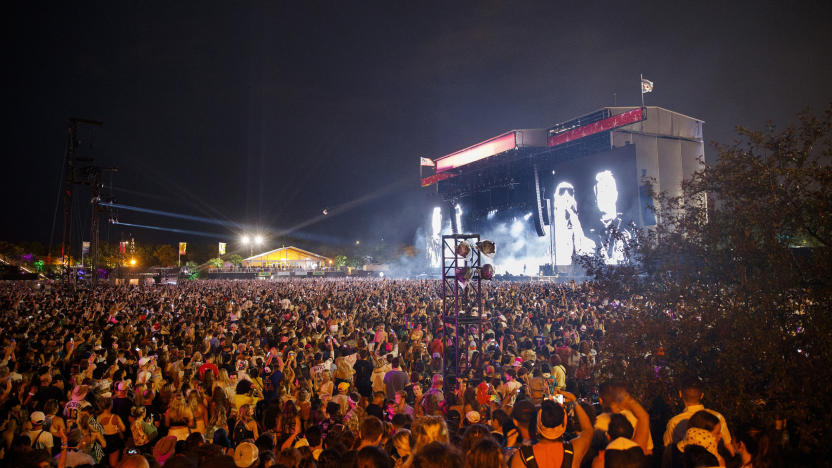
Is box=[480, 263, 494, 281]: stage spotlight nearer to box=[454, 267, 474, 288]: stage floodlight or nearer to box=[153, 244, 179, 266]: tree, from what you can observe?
box=[454, 267, 474, 288]: stage floodlight

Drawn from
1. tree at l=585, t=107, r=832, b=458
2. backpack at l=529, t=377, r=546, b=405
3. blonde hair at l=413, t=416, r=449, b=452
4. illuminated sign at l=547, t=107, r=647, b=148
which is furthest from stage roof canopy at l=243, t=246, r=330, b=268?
blonde hair at l=413, t=416, r=449, b=452

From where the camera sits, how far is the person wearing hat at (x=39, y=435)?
477 cm

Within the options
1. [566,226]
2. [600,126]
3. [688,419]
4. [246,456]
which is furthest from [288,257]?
[688,419]

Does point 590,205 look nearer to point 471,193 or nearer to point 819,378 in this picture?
point 471,193

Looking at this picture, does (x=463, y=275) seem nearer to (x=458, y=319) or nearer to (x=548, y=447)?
(x=458, y=319)

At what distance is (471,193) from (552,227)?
8.82 meters

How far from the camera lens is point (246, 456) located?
3812mm

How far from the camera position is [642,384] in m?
5.41

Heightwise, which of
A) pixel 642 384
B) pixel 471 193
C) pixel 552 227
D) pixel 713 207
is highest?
pixel 471 193

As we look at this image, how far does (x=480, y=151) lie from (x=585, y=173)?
1652 cm

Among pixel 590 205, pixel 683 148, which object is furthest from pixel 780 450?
pixel 683 148

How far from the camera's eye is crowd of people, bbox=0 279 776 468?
3.53m

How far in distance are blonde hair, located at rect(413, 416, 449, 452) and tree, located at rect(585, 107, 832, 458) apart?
9.65ft

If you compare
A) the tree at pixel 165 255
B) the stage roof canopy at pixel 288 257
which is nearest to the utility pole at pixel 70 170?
the stage roof canopy at pixel 288 257
